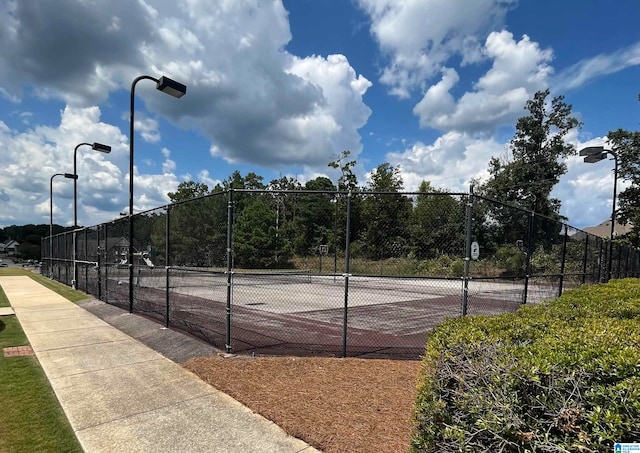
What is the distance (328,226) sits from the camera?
22.9ft

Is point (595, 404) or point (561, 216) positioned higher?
point (561, 216)

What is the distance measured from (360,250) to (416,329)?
3.53m

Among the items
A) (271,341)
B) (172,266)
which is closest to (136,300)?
(172,266)

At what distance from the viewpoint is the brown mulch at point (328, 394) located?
141 inches

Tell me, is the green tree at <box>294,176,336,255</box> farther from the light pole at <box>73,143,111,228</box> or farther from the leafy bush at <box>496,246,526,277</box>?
the light pole at <box>73,143,111,228</box>

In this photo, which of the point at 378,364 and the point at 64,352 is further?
the point at 64,352

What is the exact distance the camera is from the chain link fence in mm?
6488

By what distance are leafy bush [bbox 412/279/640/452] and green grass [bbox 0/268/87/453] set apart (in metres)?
3.13

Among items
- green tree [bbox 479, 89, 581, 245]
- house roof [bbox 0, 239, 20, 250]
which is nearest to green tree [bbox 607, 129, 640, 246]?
green tree [bbox 479, 89, 581, 245]

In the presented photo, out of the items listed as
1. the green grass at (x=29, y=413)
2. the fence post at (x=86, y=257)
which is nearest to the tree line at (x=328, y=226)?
the green grass at (x=29, y=413)

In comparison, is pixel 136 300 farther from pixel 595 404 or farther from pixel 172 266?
pixel 595 404

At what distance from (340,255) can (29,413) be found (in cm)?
471

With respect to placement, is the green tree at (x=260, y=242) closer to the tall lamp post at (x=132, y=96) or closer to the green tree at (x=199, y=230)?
the green tree at (x=199, y=230)

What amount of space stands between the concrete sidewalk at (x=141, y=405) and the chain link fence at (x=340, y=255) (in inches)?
50.2
